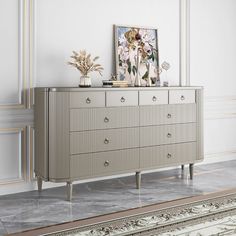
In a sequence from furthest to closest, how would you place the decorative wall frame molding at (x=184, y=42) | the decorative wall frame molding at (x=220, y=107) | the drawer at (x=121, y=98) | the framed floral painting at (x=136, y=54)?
the decorative wall frame molding at (x=220, y=107)
the decorative wall frame molding at (x=184, y=42)
the framed floral painting at (x=136, y=54)
the drawer at (x=121, y=98)

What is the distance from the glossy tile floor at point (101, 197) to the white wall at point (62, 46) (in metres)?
0.42

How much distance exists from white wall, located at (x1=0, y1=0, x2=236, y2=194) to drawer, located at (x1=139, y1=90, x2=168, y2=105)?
0.61 meters

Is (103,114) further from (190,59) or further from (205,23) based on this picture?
(205,23)

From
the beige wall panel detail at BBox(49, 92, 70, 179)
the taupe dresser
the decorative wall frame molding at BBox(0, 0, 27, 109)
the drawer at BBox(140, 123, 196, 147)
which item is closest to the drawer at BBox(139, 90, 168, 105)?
the taupe dresser

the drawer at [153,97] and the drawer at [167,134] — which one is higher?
the drawer at [153,97]

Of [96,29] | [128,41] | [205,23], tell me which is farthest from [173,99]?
[205,23]

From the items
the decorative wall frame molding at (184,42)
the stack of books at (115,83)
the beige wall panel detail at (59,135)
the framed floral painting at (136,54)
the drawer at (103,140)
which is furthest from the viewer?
the decorative wall frame molding at (184,42)

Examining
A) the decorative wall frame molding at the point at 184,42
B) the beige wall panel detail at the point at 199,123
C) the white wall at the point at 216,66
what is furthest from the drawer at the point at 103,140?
the white wall at the point at 216,66

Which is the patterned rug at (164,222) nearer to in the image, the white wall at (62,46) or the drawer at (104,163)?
the drawer at (104,163)

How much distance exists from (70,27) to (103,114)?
108 centimetres

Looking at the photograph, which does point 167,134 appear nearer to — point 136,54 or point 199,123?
point 199,123

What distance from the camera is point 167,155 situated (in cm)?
435

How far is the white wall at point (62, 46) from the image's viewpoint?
397 centimetres

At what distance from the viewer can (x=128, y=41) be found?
463 centimetres
